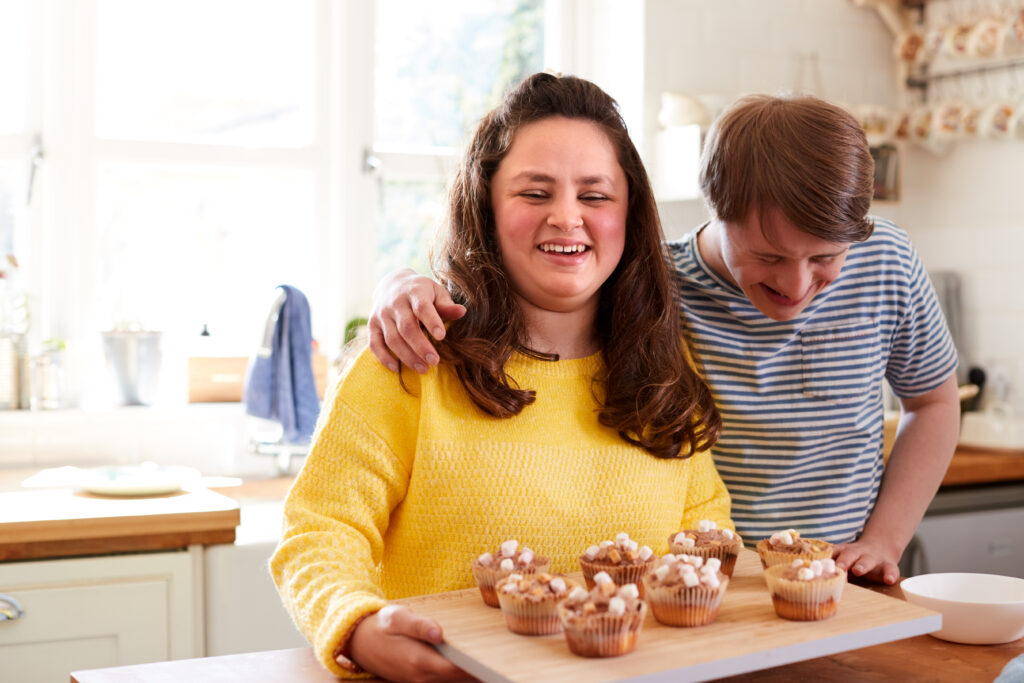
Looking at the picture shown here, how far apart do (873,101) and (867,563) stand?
2.43 m

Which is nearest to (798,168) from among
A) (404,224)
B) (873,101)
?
(404,224)

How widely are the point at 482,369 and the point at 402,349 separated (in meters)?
0.10

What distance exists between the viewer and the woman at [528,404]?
48.8 inches

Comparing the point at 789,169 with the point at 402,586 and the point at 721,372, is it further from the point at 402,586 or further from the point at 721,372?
the point at 402,586

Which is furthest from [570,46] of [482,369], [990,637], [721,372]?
[990,637]

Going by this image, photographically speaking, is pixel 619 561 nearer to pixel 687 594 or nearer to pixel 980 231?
pixel 687 594

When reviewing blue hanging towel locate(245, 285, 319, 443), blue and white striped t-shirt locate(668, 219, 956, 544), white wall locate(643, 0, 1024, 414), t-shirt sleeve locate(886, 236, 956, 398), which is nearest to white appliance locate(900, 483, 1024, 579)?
white wall locate(643, 0, 1024, 414)

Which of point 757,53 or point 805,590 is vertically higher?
point 757,53

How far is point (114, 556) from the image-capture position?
212 cm

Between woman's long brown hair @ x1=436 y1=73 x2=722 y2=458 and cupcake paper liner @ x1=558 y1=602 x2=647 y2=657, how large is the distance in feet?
1.21

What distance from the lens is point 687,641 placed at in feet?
3.38

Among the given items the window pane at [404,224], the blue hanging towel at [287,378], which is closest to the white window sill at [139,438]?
the blue hanging towel at [287,378]

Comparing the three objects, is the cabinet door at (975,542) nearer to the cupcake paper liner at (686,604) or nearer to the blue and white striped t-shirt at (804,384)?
the blue and white striped t-shirt at (804,384)

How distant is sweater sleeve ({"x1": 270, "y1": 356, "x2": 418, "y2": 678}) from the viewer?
1.11 metres
